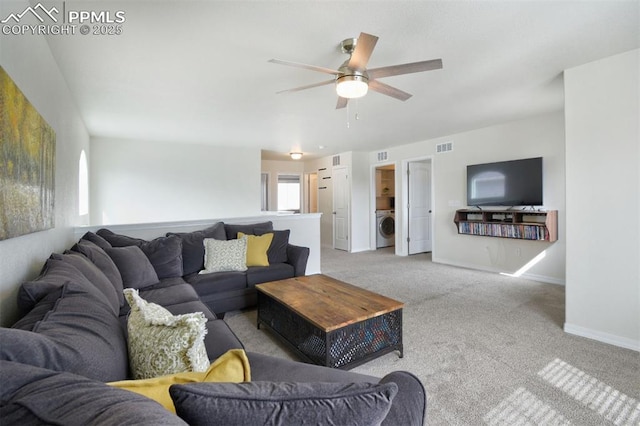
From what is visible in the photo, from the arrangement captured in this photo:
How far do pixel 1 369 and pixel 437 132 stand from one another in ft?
17.4

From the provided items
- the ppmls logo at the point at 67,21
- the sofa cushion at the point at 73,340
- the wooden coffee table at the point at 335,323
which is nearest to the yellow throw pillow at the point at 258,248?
the wooden coffee table at the point at 335,323

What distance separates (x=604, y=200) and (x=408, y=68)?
2.02 meters

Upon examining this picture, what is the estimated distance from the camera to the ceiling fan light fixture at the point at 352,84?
6.59 feet

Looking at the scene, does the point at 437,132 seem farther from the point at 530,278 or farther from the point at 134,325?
the point at 134,325

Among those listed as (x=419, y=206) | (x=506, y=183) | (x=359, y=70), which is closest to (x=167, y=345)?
(x=359, y=70)

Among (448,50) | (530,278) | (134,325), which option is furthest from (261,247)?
(530,278)

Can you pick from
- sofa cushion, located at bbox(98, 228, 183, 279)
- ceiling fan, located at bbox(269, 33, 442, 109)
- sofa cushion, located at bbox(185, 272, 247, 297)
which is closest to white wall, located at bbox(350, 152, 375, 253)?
sofa cushion, located at bbox(185, 272, 247, 297)

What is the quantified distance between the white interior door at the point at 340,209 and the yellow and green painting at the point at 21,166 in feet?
18.2

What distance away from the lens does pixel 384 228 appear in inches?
283

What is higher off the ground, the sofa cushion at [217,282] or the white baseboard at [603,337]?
the sofa cushion at [217,282]

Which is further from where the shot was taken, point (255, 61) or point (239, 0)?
point (255, 61)

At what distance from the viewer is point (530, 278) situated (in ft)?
13.8

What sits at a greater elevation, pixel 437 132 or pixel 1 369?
pixel 437 132

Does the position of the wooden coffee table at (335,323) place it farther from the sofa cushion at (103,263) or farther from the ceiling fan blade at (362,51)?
the ceiling fan blade at (362,51)
